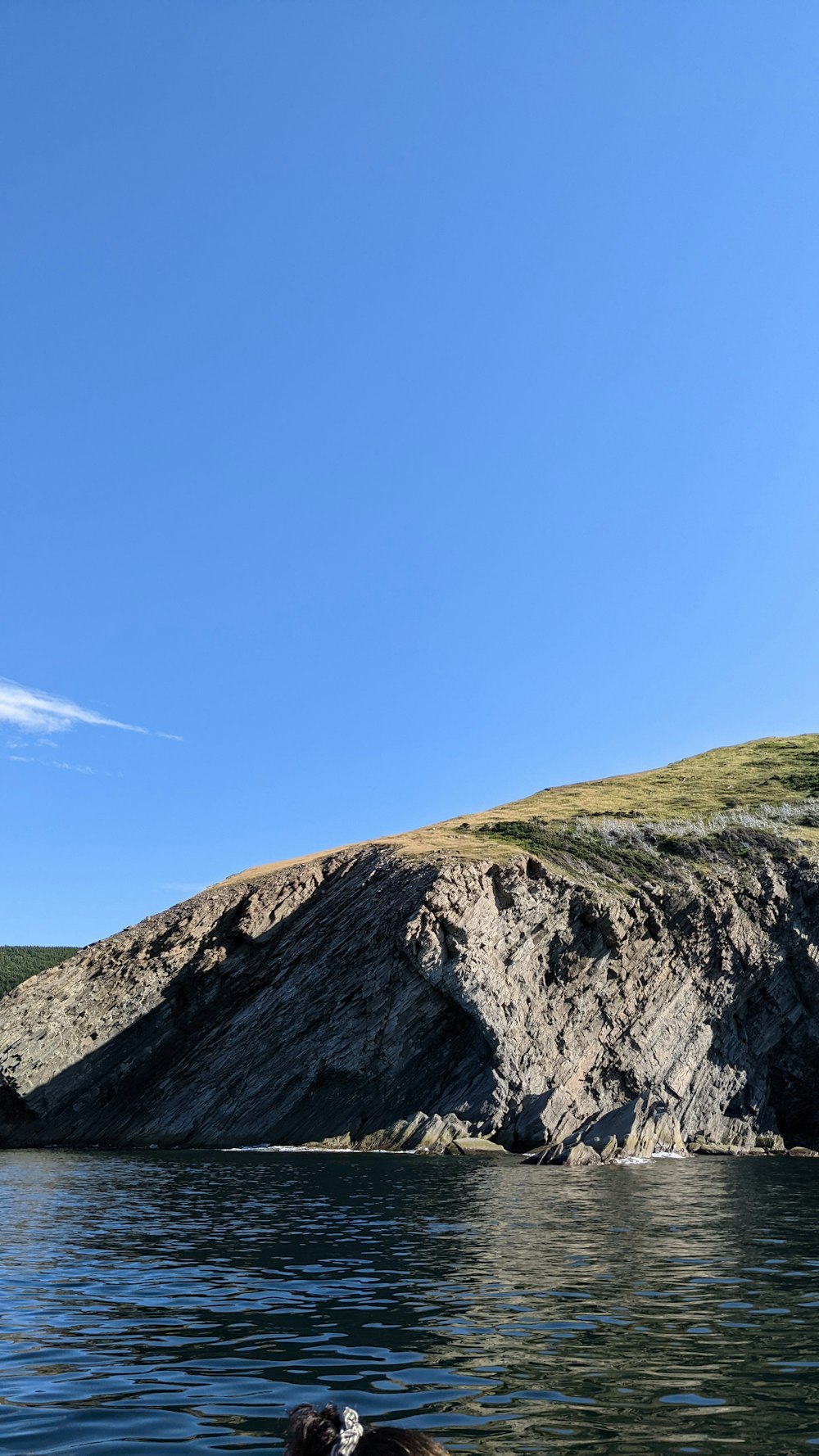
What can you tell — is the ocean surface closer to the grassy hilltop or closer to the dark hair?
the dark hair

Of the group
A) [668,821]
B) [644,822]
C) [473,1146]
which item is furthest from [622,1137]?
[668,821]

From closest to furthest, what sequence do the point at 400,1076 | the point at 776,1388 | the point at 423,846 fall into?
the point at 776,1388 < the point at 400,1076 < the point at 423,846

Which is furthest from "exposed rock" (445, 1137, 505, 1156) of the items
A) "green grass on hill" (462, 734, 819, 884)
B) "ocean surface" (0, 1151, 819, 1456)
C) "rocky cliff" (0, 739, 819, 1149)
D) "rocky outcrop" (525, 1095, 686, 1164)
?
"ocean surface" (0, 1151, 819, 1456)

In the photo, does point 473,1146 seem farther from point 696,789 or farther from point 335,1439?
point 335,1439

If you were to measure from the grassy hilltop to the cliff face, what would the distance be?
4017 millimetres

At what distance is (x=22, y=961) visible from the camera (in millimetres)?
183750

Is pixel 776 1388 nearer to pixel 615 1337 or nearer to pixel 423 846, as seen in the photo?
pixel 615 1337

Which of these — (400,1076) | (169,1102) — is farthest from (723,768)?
(169,1102)

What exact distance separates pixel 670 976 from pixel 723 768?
48.7m

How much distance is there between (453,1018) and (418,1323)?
56934 mm

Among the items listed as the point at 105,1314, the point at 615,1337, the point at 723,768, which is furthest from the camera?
the point at 723,768

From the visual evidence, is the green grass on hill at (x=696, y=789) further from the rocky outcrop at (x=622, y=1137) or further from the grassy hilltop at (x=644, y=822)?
the rocky outcrop at (x=622, y=1137)

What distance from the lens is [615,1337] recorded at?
45.0 ft

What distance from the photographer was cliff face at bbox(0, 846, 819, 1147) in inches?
2697
